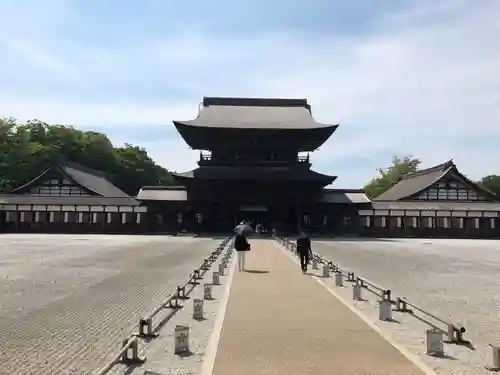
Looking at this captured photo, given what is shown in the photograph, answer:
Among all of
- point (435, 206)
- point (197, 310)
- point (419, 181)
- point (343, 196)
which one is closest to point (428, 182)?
point (419, 181)

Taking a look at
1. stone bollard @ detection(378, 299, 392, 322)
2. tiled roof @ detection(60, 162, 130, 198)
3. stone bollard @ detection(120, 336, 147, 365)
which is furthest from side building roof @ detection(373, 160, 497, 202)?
stone bollard @ detection(120, 336, 147, 365)

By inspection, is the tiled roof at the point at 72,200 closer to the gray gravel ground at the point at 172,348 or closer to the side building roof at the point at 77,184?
the side building roof at the point at 77,184

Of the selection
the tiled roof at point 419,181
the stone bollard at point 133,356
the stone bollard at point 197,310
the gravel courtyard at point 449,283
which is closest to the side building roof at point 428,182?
the tiled roof at point 419,181

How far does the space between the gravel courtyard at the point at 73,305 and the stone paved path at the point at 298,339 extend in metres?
1.90

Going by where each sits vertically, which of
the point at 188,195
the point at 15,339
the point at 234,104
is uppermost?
the point at 234,104

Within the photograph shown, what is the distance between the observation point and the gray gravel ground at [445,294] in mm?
8414

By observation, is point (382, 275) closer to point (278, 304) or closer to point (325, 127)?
point (278, 304)

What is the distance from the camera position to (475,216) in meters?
58.9

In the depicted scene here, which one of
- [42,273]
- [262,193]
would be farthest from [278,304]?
[262,193]

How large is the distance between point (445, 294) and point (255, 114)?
4871 cm

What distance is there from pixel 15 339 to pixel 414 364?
20.1ft

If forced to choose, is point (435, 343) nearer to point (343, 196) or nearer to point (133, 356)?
point (133, 356)

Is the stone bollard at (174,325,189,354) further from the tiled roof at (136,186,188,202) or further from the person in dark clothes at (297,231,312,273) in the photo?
the tiled roof at (136,186,188,202)

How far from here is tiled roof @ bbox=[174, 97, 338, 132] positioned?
57.3 meters
